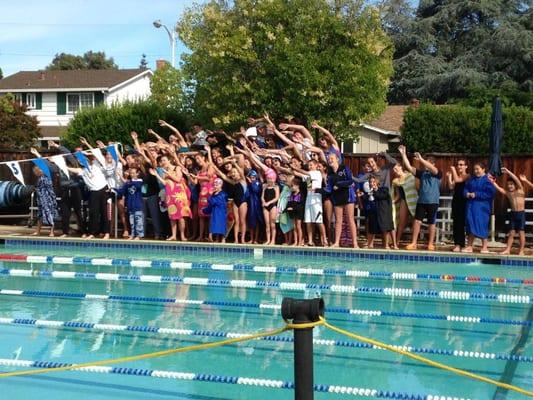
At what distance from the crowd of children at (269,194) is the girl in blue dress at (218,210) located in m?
0.02

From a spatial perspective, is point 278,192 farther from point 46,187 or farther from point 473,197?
point 46,187

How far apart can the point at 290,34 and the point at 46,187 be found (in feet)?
23.3

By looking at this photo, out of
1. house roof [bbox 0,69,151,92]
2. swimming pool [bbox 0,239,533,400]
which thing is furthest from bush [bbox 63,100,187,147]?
house roof [bbox 0,69,151,92]

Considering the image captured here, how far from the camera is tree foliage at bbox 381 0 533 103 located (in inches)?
1294

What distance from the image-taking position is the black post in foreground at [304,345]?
329 cm

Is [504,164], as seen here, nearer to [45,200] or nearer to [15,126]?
[45,200]

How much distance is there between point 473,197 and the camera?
12.6 metres

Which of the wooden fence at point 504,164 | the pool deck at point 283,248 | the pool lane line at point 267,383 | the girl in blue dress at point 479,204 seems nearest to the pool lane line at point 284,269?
the pool deck at point 283,248

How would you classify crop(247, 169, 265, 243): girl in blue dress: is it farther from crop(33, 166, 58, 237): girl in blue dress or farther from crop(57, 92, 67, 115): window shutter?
crop(57, 92, 67, 115): window shutter

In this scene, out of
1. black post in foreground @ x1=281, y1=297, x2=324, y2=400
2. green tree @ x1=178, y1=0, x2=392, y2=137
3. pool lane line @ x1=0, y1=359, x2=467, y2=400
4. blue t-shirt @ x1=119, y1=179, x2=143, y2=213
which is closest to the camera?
black post in foreground @ x1=281, y1=297, x2=324, y2=400

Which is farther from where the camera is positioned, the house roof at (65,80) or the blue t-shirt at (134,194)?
the house roof at (65,80)

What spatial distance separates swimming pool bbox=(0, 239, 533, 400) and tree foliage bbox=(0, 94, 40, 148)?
17010mm

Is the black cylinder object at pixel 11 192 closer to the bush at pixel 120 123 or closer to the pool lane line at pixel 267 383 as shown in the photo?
the bush at pixel 120 123

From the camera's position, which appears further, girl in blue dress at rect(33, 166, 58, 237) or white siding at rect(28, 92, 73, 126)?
white siding at rect(28, 92, 73, 126)
